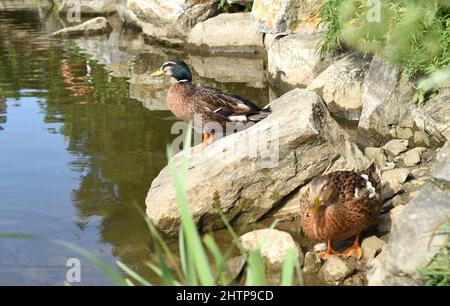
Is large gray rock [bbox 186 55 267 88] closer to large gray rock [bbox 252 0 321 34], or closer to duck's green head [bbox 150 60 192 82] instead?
large gray rock [bbox 252 0 321 34]

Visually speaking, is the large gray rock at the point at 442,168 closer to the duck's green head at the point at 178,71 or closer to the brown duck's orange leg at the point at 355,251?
the brown duck's orange leg at the point at 355,251

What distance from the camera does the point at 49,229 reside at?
17.5 feet

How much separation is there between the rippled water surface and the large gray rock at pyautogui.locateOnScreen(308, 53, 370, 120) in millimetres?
1471

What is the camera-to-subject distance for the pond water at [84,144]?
4988 millimetres

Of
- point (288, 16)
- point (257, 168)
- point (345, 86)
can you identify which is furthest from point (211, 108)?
point (288, 16)

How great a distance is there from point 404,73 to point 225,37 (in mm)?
6659

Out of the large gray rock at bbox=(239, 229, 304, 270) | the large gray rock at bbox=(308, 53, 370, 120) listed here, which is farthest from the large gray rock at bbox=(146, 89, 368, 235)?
the large gray rock at bbox=(308, 53, 370, 120)

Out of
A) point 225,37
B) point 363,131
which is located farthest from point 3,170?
point 225,37

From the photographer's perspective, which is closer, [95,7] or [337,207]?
[337,207]

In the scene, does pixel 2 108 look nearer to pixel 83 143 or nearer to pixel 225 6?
pixel 83 143

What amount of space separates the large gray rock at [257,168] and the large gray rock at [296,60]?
3.95 m

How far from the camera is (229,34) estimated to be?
12.9m

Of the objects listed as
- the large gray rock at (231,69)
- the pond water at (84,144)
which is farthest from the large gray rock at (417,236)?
the large gray rock at (231,69)

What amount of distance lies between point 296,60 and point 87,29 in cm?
772
